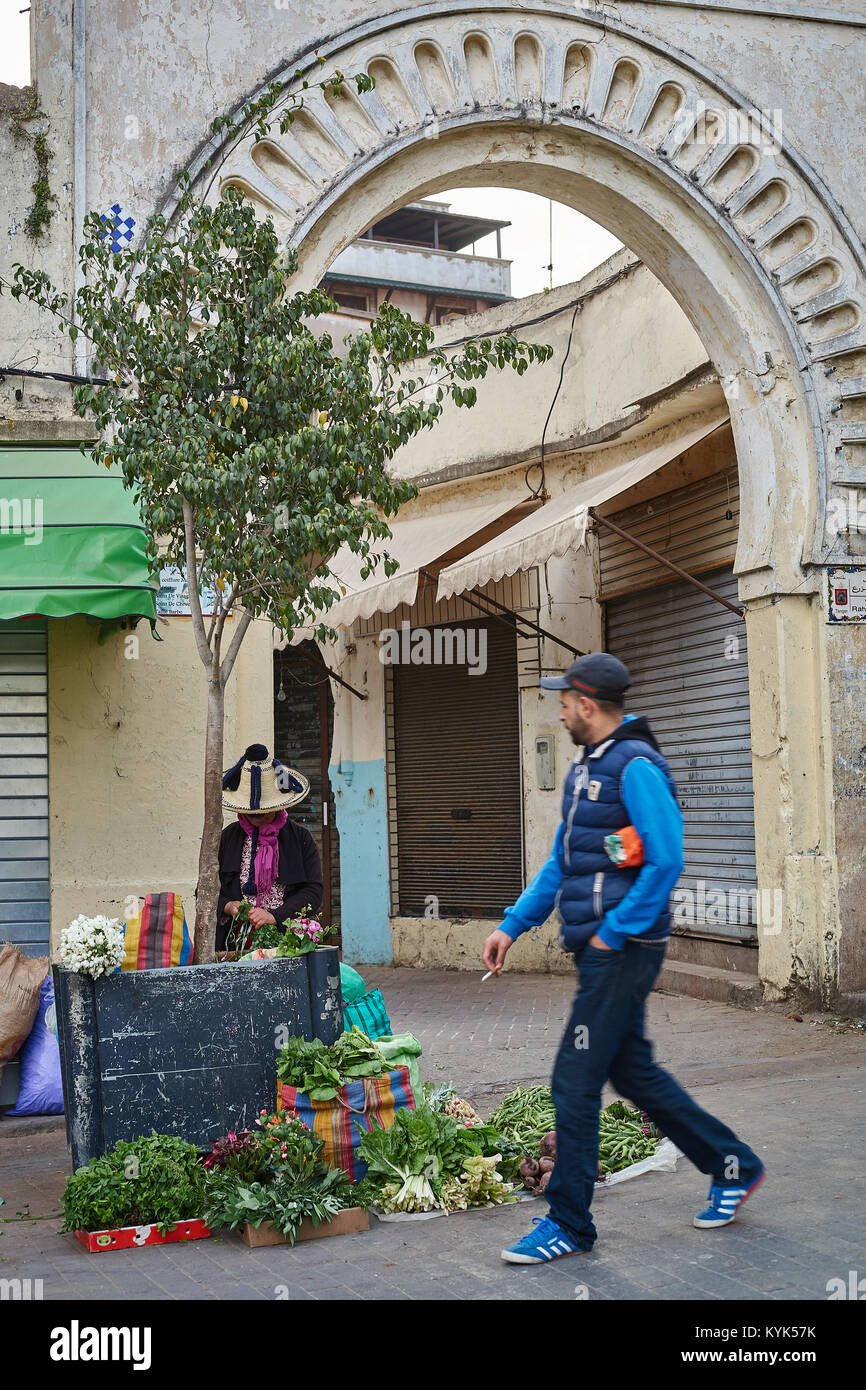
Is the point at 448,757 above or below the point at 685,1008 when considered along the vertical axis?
above

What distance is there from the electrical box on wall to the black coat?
6.15 metres

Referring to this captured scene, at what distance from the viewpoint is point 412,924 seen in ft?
46.6

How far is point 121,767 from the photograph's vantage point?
796cm

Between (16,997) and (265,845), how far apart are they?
1.48 metres

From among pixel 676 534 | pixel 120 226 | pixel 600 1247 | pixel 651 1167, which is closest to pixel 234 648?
pixel 651 1167

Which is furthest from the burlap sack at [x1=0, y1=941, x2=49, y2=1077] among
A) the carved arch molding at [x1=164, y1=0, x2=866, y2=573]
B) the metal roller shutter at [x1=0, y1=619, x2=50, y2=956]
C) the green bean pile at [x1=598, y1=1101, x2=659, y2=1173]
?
the carved arch molding at [x1=164, y1=0, x2=866, y2=573]

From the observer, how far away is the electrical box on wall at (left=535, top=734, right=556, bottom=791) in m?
12.9

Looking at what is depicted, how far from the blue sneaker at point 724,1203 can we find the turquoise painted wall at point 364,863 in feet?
32.6

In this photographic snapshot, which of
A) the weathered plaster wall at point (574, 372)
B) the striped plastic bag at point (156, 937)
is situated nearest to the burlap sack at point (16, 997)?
the striped plastic bag at point (156, 937)

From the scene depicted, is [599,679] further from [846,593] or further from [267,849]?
[846,593]

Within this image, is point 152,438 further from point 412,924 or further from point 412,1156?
point 412,924

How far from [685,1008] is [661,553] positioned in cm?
418

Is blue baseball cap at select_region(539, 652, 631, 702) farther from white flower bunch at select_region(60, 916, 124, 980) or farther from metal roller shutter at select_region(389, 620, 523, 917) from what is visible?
metal roller shutter at select_region(389, 620, 523, 917)
